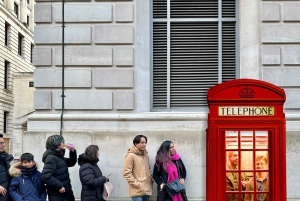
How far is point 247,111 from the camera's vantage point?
25.9 ft

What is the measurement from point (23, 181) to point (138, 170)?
199cm

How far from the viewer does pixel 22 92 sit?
45.9 metres

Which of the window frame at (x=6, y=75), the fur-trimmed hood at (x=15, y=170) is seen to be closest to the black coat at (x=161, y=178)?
the fur-trimmed hood at (x=15, y=170)

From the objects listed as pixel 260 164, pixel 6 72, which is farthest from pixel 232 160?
pixel 6 72

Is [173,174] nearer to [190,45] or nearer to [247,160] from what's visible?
[247,160]

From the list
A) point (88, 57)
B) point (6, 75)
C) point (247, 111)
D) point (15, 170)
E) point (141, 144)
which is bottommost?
point (15, 170)

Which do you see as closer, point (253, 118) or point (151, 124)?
point (253, 118)

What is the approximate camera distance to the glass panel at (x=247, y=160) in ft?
26.0

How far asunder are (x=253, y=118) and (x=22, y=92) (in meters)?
40.4

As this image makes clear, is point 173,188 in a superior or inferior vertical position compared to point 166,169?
inferior

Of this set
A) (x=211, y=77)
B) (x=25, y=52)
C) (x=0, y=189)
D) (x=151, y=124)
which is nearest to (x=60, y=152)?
(x=0, y=189)

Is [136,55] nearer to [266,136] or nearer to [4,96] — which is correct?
[266,136]

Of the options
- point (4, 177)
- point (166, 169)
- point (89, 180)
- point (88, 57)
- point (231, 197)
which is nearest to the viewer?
point (4, 177)

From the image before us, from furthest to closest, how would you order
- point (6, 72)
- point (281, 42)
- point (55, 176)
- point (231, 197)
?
point (6, 72) < point (281, 42) < point (231, 197) < point (55, 176)
